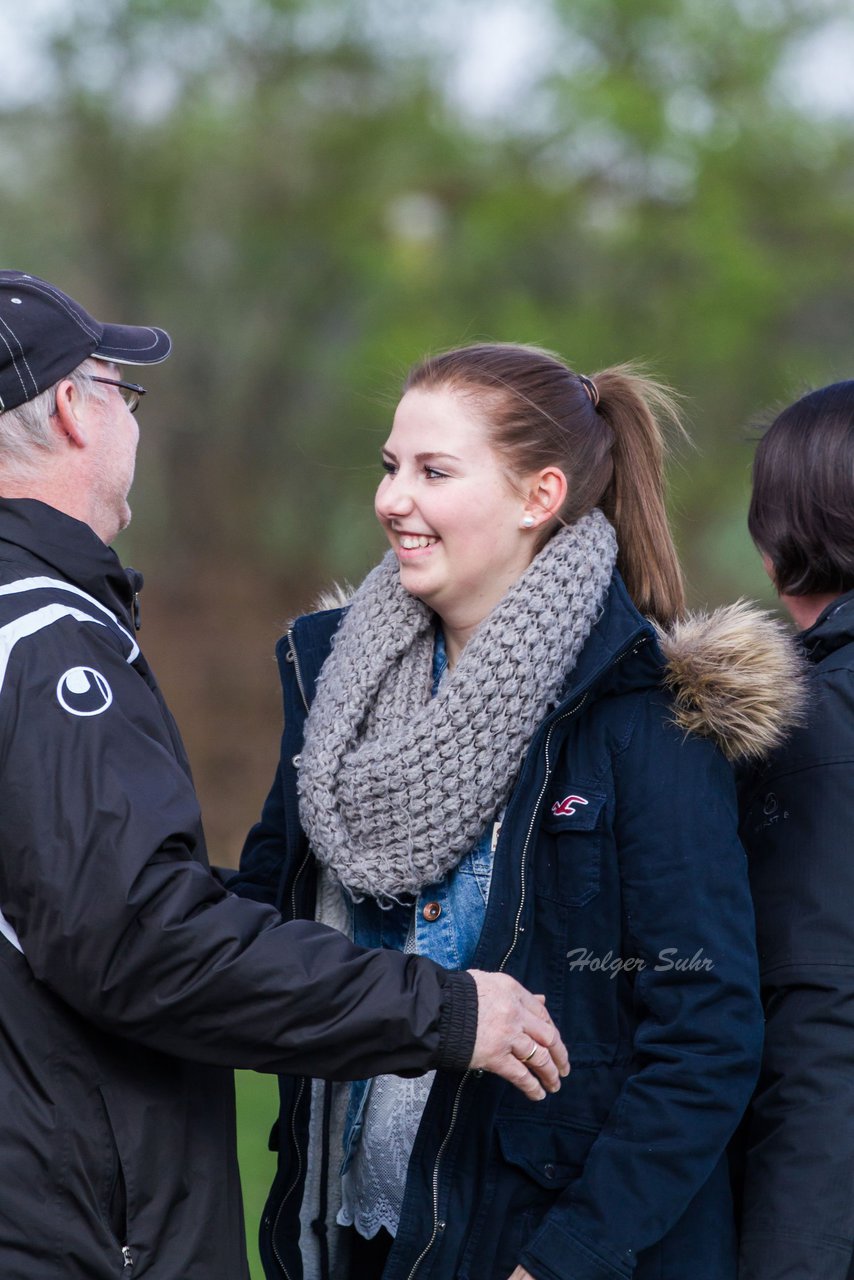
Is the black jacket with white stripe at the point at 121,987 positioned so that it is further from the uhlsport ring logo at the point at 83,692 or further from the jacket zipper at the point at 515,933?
the jacket zipper at the point at 515,933

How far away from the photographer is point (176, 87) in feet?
44.1

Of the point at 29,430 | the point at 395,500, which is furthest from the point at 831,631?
the point at 29,430

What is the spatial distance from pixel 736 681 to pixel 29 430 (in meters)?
1.22

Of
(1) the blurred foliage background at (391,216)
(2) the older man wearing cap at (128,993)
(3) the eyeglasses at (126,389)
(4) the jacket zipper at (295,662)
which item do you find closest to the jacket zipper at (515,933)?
(2) the older man wearing cap at (128,993)

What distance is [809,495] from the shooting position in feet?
8.55

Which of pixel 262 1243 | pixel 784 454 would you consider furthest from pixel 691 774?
pixel 262 1243

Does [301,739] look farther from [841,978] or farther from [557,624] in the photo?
[841,978]

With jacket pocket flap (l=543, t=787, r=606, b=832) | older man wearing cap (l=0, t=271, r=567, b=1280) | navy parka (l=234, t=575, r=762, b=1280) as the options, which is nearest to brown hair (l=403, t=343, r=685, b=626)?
navy parka (l=234, t=575, r=762, b=1280)

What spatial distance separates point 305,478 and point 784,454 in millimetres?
11883

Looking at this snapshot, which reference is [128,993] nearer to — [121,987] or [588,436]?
[121,987]

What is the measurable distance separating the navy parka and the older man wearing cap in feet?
0.46

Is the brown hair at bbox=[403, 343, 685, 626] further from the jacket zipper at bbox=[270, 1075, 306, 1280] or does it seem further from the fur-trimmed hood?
the jacket zipper at bbox=[270, 1075, 306, 1280]

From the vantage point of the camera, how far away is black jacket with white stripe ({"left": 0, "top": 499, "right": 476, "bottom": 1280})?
1.94 m

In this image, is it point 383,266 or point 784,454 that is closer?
point 784,454
